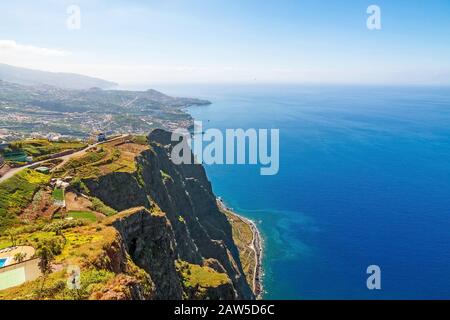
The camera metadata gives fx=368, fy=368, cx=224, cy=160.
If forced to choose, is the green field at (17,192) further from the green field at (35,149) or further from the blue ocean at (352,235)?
the blue ocean at (352,235)

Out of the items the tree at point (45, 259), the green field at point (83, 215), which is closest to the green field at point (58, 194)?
the green field at point (83, 215)

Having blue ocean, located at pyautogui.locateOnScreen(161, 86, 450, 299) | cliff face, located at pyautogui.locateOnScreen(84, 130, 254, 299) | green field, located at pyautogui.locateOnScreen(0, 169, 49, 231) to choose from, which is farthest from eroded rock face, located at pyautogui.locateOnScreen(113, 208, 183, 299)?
blue ocean, located at pyautogui.locateOnScreen(161, 86, 450, 299)

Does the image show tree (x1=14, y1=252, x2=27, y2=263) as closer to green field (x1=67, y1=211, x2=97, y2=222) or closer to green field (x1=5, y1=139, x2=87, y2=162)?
green field (x1=67, y1=211, x2=97, y2=222)

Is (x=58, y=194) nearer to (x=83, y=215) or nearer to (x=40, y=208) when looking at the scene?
(x=40, y=208)

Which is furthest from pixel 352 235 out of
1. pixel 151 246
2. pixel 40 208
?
pixel 40 208

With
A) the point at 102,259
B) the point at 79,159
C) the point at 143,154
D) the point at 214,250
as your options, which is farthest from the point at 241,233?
the point at 102,259
